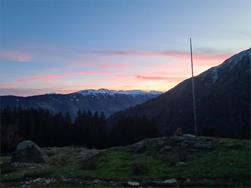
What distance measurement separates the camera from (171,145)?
35375 mm

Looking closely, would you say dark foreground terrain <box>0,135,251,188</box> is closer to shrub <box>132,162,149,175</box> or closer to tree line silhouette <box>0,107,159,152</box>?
shrub <box>132,162,149,175</box>

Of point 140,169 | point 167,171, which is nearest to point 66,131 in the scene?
point 140,169

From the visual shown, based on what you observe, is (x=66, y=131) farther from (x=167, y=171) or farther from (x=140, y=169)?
(x=167, y=171)

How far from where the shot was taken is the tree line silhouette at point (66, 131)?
88750mm

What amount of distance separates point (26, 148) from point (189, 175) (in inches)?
796

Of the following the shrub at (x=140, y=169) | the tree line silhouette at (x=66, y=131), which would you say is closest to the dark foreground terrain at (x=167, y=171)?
the shrub at (x=140, y=169)

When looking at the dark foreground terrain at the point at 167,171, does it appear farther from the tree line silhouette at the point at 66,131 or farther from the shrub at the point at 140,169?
the tree line silhouette at the point at 66,131

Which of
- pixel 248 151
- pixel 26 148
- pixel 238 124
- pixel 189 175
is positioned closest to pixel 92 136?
pixel 26 148

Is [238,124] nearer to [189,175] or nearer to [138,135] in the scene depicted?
[138,135]

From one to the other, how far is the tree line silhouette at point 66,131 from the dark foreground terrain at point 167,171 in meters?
54.1

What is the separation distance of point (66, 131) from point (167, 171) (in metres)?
73.2

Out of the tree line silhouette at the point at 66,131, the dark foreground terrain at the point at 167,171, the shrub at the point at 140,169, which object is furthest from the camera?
the tree line silhouette at the point at 66,131

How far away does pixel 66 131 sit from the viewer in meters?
95.6

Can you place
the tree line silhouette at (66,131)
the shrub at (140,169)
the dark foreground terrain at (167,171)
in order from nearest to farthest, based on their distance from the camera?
the dark foreground terrain at (167,171)
the shrub at (140,169)
the tree line silhouette at (66,131)
